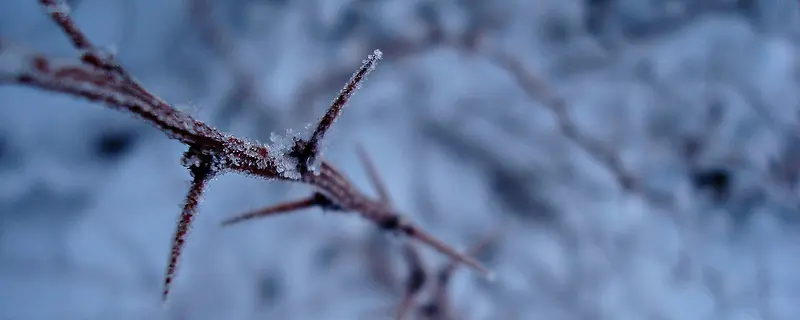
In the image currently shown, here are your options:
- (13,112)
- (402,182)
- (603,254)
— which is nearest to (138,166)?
(13,112)

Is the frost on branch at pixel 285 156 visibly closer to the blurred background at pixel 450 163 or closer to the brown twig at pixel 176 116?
the brown twig at pixel 176 116

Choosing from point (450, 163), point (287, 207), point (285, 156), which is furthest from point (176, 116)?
point (450, 163)

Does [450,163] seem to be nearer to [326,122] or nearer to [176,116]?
[326,122]

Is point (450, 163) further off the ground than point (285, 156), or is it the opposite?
point (450, 163)

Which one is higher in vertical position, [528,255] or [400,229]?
[528,255]

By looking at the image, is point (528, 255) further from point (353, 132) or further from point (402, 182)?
point (353, 132)

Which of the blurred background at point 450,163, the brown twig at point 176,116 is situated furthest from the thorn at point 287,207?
the blurred background at point 450,163
